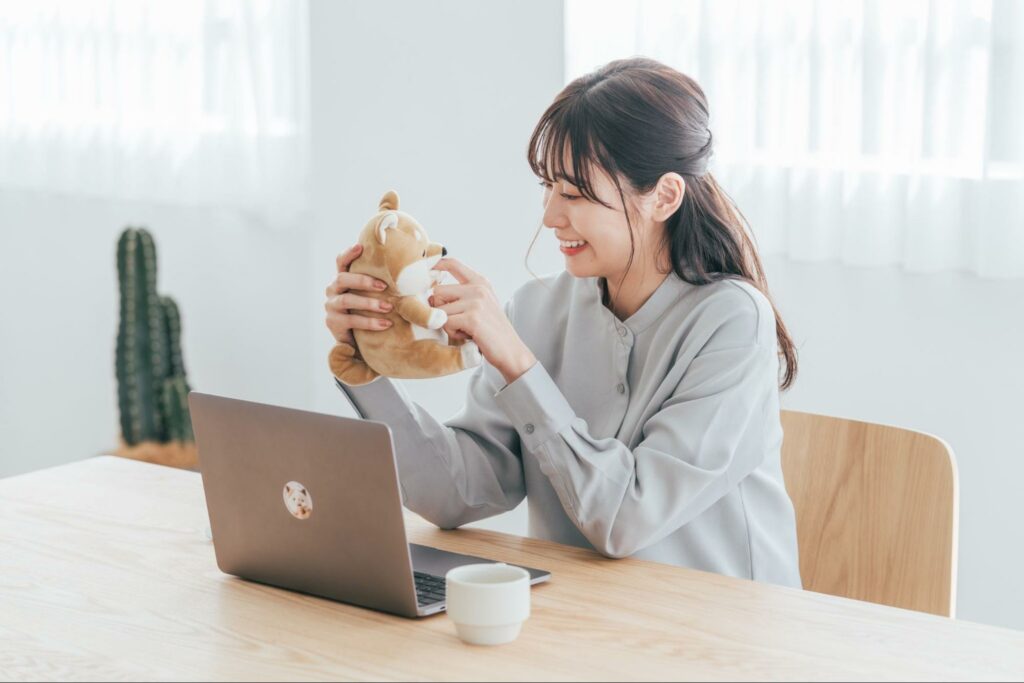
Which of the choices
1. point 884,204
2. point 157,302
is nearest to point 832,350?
point 884,204

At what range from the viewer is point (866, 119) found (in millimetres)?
2158

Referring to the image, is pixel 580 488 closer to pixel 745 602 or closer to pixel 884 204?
pixel 745 602

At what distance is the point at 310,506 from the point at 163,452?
7.02ft

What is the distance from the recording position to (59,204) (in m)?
3.52

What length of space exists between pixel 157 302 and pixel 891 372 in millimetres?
1849

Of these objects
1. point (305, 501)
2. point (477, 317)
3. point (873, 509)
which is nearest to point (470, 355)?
point (477, 317)

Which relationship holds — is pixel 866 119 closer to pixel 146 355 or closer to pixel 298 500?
pixel 298 500

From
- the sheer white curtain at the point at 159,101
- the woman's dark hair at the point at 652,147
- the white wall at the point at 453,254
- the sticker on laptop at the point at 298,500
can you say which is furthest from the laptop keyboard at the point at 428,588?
the sheer white curtain at the point at 159,101

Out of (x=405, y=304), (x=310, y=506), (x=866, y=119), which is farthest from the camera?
(x=866, y=119)

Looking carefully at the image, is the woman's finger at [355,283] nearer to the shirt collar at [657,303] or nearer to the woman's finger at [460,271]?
the woman's finger at [460,271]

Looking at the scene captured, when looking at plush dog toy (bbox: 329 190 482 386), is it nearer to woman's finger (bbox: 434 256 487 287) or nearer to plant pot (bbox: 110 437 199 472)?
woman's finger (bbox: 434 256 487 287)

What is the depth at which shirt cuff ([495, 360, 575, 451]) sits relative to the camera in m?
1.39

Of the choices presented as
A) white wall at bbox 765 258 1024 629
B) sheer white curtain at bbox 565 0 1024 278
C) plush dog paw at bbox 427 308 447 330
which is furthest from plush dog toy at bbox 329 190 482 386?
white wall at bbox 765 258 1024 629

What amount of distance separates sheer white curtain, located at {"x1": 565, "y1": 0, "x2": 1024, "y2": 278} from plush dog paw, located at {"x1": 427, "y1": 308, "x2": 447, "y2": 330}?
96 cm
